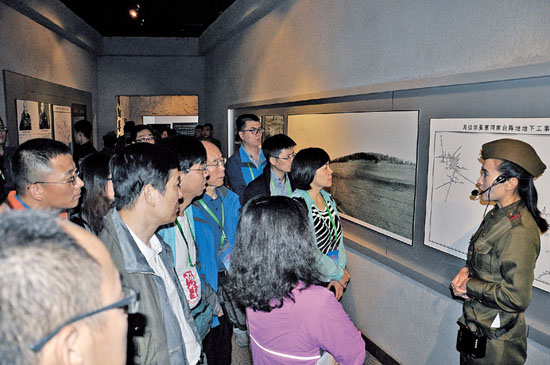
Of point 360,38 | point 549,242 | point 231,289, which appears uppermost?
point 360,38

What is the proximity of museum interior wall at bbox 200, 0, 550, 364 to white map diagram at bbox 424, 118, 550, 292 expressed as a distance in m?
0.08

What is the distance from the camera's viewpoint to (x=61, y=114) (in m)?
7.81

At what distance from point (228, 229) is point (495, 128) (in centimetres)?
182

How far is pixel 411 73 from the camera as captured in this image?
2914 millimetres

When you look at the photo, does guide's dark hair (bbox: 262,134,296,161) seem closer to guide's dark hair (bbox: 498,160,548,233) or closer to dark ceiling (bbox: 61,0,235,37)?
guide's dark hair (bbox: 498,160,548,233)

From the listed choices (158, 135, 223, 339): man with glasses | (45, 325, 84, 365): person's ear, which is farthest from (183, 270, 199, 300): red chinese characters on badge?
(45, 325, 84, 365): person's ear

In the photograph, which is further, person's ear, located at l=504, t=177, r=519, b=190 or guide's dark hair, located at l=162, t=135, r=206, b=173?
guide's dark hair, located at l=162, t=135, r=206, b=173

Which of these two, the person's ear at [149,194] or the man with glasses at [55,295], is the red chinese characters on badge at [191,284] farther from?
the man with glasses at [55,295]

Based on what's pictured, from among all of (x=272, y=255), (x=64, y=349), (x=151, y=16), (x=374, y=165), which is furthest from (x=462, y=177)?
(x=151, y=16)

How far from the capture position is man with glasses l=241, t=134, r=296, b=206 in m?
3.70

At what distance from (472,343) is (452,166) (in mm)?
1059

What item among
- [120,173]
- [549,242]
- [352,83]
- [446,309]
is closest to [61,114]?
[352,83]

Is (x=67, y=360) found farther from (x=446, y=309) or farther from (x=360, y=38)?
(x=360, y=38)

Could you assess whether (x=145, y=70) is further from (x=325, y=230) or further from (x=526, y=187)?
(x=526, y=187)
